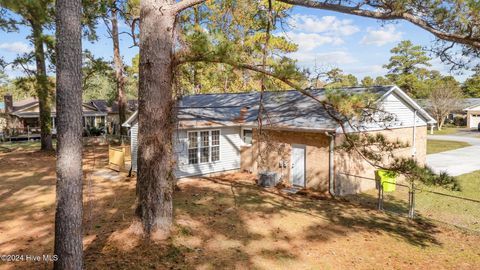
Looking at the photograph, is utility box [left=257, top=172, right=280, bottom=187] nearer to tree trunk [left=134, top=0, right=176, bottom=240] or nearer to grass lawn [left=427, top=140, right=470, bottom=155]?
tree trunk [left=134, top=0, right=176, bottom=240]

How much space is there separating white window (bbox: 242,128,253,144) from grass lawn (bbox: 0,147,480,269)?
464cm

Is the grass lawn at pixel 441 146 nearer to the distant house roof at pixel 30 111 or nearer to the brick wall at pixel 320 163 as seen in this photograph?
the brick wall at pixel 320 163

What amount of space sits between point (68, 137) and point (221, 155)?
41.1 feet

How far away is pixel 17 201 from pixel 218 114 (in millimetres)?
10286

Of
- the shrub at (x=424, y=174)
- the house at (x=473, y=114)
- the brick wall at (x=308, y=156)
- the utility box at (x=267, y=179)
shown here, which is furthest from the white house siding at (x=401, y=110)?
the house at (x=473, y=114)

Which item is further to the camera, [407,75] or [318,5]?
[407,75]

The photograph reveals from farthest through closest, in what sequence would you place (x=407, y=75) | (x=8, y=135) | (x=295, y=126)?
1. (x=407, y=75)
2. (x=8, y=135)
3. (x=295, y=126)

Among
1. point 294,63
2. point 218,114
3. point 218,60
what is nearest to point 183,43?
point 218,60

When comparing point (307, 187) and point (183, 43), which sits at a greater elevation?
point (183, 43)

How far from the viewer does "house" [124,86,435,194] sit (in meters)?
14.5

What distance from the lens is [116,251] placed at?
7.62 metres

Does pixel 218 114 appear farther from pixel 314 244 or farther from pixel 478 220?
pixel 478 220

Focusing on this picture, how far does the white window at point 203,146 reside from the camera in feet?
55.2

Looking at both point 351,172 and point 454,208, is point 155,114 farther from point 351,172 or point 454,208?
point 454,208
